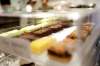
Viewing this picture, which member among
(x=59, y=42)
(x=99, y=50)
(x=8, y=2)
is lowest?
(x=99, y=50)

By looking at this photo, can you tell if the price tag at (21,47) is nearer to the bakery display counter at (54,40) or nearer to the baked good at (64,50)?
the bakery display counter at (54,40)

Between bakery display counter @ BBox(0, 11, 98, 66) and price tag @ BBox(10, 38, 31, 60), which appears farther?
price tag @ BBox(10, 38, 31, 60)

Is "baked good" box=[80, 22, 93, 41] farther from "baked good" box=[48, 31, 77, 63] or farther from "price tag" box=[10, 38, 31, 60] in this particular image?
"price tag" box=[10, 38, 31, 60]

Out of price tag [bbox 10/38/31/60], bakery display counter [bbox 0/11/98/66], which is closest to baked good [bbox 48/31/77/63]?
bakery display counter [bbox 0/11/98/66]

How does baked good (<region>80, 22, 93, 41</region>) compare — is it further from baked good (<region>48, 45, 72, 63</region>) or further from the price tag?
the price tag

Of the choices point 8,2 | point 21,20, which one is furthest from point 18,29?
point 8,2

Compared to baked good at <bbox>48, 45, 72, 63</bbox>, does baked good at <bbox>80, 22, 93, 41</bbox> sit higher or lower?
higher

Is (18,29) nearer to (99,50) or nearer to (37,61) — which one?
(37,61)

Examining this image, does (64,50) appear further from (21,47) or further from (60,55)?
(21,47)

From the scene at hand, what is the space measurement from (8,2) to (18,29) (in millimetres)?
199

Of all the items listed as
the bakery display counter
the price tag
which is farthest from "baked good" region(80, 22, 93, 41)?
the price tag

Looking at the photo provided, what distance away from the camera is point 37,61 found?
0.77 meters

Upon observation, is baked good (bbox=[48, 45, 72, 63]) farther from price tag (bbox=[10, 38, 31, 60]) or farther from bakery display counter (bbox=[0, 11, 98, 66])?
price tag (bbox=[10, 38, 31, 60])

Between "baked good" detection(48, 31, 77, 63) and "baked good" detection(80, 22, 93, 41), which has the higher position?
"baked good" detection(80, 22, 93, 41)
